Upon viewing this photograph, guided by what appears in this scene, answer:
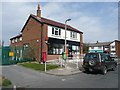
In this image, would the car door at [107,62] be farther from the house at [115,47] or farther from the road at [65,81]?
the house at [115,47]

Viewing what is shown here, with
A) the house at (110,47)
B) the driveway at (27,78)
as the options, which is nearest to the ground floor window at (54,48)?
the driveway at (27,78)

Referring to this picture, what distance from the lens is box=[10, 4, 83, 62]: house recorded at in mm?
33094

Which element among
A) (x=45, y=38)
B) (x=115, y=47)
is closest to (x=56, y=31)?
(x=45, y=38)

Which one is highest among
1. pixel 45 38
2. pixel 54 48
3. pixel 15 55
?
pixel 45 38

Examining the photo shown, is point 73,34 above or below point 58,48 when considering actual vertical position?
above

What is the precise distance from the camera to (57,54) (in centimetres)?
3534

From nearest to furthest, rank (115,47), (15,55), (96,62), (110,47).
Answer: (96,62), (15,55), (115,47), (110,47)

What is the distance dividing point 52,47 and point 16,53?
594 centimetres

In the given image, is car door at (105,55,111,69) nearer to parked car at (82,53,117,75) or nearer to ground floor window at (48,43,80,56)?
parked car at (82,53,117,75)

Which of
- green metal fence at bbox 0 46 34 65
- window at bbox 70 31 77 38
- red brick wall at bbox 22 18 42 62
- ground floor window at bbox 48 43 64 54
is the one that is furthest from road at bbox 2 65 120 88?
window at bbox 70 31 77 38

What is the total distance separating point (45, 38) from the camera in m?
32.6

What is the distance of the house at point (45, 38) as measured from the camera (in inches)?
1303

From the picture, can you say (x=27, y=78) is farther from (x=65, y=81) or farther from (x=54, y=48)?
(x=54, y=48)

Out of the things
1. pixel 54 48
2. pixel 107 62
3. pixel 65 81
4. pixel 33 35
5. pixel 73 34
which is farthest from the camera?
pixel 73 34
